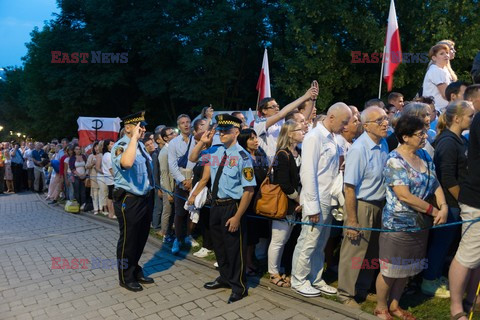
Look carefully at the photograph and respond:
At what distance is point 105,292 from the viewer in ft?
15.7

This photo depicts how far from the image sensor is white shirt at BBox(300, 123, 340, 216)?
161 inches

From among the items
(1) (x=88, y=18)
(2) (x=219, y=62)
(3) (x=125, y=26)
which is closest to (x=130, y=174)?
(2) (x=219, y=62)

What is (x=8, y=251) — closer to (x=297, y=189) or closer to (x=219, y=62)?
(x=297, y=189)

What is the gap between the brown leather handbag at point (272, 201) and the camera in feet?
14.6

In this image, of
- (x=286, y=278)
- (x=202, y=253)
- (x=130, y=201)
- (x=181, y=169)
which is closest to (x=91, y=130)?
(x=181, y=169)

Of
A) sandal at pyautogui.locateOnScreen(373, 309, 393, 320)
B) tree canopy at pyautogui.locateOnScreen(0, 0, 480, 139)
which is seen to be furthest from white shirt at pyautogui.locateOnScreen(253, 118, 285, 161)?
tree canopy at pyautogui.locateOnScreen(0, 0, 480, 139)

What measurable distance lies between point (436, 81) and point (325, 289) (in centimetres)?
375

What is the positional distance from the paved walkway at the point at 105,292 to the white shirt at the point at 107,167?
6.18 ft

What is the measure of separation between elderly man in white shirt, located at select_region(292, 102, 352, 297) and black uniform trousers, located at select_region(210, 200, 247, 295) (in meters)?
0.62

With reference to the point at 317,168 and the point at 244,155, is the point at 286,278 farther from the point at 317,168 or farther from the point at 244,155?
the point at 244,155

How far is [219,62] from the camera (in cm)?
2380

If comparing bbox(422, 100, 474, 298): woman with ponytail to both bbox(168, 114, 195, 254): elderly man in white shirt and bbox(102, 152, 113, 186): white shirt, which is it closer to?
bbox(168, 114, 195, 254): elderly man in white shirt

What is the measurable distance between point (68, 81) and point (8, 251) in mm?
20475

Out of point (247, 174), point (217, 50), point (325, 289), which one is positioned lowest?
point (325, 289)
